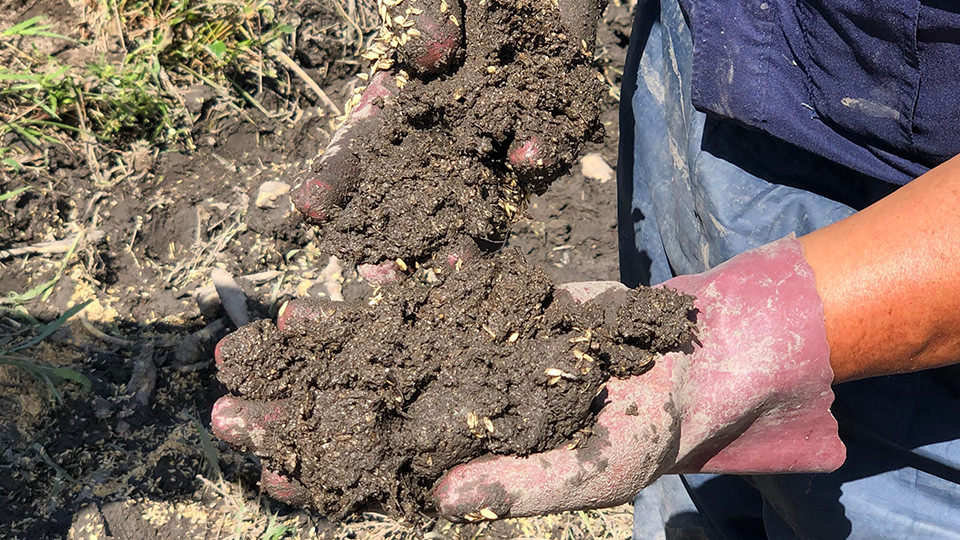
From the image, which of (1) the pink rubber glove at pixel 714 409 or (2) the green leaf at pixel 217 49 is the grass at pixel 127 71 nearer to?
(2) the green leaf at pixel 217 49

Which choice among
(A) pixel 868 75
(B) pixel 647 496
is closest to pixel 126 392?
(B) pixel 647 496

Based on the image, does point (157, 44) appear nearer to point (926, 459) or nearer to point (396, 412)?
point (396, 412)

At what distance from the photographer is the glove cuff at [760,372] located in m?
1.28

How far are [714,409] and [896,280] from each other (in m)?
0.36

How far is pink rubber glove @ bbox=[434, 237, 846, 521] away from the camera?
4.24 ft

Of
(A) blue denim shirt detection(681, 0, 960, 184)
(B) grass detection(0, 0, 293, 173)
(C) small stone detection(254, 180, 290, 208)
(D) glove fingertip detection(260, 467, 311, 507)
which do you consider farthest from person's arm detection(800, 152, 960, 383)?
(B) grass detection(0, 0, 293, 173)

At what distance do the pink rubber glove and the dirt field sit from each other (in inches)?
44.4

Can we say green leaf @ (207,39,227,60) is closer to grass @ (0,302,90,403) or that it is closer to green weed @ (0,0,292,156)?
green weed @ (0,0,292,156)

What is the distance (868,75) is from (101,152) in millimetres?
2656

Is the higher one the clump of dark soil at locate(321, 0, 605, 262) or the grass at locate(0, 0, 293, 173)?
the clump of dark soil at locate(321, 0, 605, 262)

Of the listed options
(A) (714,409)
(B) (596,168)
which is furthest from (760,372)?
(B) (596,168)

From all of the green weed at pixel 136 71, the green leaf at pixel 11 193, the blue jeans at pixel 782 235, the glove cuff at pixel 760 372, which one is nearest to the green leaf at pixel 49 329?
the green leaf at pixel 11 193

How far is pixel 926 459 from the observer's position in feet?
5.00

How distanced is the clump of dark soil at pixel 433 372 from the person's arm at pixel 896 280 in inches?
9.7
